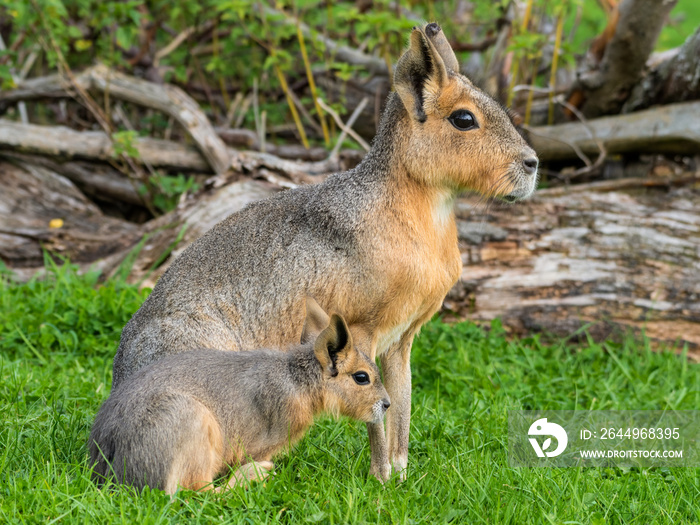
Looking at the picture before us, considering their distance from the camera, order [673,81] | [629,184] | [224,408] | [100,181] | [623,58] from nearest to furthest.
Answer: [224,408], [629,184], [673,81], [623,58], [100,181]

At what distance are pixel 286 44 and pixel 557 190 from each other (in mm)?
4146

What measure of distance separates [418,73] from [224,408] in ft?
6.36

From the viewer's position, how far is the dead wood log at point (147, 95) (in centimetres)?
816

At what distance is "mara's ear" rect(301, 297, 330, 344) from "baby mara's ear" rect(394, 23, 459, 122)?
111 centimetres

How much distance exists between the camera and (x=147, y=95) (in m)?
8.36

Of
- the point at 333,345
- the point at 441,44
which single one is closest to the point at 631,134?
the point at 441,44

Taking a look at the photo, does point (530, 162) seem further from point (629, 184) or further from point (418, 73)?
point (629, 184)

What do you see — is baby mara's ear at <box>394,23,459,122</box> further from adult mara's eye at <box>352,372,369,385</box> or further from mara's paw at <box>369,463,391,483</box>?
mara's paw at <box>369,463,391,483</box>

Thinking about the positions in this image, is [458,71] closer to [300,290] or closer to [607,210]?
[300,290]

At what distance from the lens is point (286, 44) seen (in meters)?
9.70

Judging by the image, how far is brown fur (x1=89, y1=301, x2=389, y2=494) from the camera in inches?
138

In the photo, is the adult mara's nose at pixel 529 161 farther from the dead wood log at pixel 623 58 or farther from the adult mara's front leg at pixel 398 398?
the dead wood log at pixel 623 58

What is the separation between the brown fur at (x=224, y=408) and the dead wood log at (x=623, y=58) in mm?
5150

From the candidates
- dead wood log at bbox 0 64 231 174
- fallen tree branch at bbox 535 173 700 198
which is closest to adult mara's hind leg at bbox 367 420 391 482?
fallen tree branch at bbox 535 173 700 198
